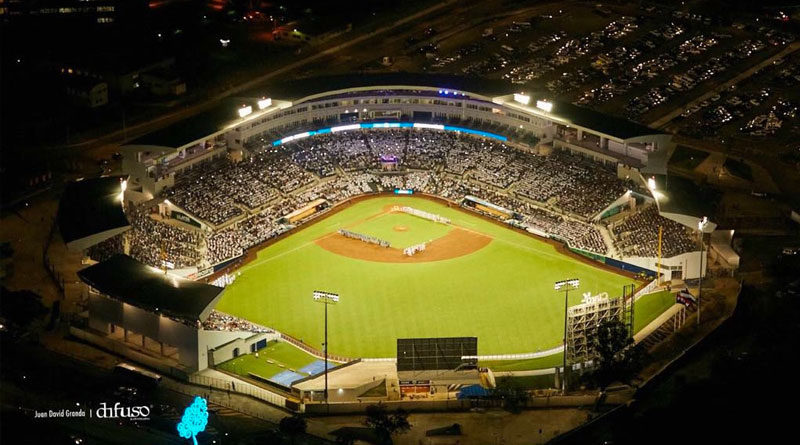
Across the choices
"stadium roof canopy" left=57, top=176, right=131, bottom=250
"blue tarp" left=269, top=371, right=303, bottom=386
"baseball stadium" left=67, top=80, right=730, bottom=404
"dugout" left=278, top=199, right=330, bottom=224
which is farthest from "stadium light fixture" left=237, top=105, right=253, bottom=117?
"blue tarp" left=269, top=371, right=303, bottom=386

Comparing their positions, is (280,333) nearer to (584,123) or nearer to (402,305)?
(402,305)

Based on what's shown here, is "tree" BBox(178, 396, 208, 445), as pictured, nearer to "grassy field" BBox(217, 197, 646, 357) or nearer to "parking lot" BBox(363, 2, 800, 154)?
"grassy field" BBox(217, 197, 646, 357)

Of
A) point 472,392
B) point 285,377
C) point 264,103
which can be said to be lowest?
point 472,392

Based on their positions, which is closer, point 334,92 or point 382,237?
point 382,237

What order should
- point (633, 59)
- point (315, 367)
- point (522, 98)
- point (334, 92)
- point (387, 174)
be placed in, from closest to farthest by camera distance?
point (315, 367), point (522, 98), point (387, 174), point (334, 92), point (633, 59)

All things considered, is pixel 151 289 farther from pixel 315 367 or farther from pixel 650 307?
pixel 650 307

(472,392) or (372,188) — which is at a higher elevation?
(372,188)

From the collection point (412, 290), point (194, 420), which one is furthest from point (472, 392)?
point (194, 420)

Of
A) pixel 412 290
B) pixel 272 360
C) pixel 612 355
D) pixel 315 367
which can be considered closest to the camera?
pixel 612 355

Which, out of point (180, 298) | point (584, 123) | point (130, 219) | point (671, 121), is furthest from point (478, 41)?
point (180, 298)
